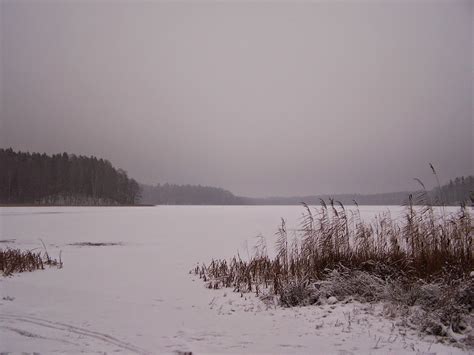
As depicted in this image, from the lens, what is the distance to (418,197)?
972 centimetres

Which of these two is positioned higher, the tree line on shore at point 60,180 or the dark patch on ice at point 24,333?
the tree line on shore at point 60,180

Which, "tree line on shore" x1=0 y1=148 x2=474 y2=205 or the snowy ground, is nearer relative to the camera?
the snowy ground

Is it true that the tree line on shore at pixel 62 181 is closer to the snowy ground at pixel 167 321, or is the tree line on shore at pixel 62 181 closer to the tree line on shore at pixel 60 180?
the tree line on shore at pixel 60 180

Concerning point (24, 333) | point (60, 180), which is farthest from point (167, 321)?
point (60, 180)

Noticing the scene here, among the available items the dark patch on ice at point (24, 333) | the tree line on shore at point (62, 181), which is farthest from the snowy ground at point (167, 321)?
the tree line on shore at point (62, 181)

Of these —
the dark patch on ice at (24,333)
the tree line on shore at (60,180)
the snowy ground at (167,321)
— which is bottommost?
the snowy ground at (167,321)

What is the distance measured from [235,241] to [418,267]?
12960mm

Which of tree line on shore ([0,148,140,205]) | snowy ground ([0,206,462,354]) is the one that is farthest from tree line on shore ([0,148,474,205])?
snowy ground ([0,206,462,354])

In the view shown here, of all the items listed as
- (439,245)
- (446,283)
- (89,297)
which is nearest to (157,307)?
(89,297)

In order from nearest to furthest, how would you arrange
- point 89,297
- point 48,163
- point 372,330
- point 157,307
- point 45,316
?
point 372,330 → point 45,316 → point 157,307 → point 89,297 → point 48,163

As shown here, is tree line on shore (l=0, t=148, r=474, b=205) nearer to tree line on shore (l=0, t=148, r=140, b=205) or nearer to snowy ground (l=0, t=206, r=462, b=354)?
tree line on shore (l=0, t=148, r=140, b=205)

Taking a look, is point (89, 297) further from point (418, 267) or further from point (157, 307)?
point (418, 267)

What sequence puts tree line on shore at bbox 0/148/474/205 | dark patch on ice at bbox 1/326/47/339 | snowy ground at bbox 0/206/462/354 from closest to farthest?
snowy ground at bbox 0/206/462/354 < dark patch on ice at bbox 1/326/47/339 < tree line on shore at bbox 0/148/474/205

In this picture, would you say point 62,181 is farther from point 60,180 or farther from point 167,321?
point 167,321
